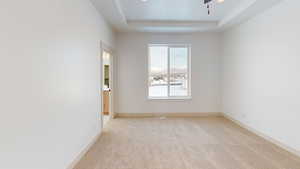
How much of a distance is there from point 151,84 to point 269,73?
3346 mm

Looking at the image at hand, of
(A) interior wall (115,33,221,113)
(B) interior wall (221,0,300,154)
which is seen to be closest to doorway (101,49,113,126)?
(A) interior wall (115,33,221,113)

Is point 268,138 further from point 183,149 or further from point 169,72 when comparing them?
point 169,72

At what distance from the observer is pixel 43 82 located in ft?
6.36

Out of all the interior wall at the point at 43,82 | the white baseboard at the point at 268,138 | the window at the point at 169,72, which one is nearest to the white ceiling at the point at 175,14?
the window at the point at 169,72

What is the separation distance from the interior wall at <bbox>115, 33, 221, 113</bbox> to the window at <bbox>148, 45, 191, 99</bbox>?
203 mm

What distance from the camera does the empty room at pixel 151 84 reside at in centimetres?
174

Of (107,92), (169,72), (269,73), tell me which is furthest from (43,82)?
(169,72)

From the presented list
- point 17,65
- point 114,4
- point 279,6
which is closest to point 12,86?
point 17,65

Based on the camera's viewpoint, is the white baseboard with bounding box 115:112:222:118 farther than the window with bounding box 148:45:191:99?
No

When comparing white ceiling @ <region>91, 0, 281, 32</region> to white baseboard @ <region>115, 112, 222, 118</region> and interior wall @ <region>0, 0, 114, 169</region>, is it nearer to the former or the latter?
interior wall @ <region>0, 0, 114, 169</region>

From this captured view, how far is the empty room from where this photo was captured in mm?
1735

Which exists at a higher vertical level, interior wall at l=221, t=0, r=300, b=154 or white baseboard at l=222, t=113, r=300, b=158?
interior wall at l=221, t=0, r=300, b=154

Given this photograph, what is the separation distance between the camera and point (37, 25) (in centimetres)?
184

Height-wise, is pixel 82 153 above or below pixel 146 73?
below
